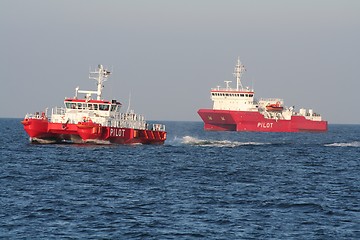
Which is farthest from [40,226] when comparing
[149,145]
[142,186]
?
[149,145]

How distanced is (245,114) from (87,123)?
92.7 meters

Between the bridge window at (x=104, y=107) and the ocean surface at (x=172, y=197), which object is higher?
the bridge window at (x=104, y=107)

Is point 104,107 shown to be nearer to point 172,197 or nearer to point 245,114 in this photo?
point 172,197

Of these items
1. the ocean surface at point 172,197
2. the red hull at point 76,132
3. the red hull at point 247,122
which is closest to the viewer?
the ocean surface at point 172,197

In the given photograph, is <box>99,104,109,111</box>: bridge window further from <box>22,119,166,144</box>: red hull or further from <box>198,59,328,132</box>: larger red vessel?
<box>198,59,328,132</box>: larger red vessel

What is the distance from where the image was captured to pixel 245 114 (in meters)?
155

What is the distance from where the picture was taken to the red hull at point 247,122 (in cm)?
15512

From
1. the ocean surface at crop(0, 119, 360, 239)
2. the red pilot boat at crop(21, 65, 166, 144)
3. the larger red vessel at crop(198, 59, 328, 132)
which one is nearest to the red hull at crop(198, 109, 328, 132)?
the larger red vessel at crop(198, 59, 328, 132)

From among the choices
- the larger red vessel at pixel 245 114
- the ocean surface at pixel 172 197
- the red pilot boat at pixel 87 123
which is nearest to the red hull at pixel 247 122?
the larger red vessel at pixel 245 114

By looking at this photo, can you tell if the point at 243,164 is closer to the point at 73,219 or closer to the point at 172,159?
the point at 172,159

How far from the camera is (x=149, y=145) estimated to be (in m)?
77.2

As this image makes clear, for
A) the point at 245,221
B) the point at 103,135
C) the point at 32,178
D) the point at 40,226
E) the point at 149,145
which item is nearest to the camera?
the point at 40,226

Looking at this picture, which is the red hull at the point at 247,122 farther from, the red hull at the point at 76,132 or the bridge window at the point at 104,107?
the bridge window at the point at 104,107

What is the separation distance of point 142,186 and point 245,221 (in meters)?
11.7
